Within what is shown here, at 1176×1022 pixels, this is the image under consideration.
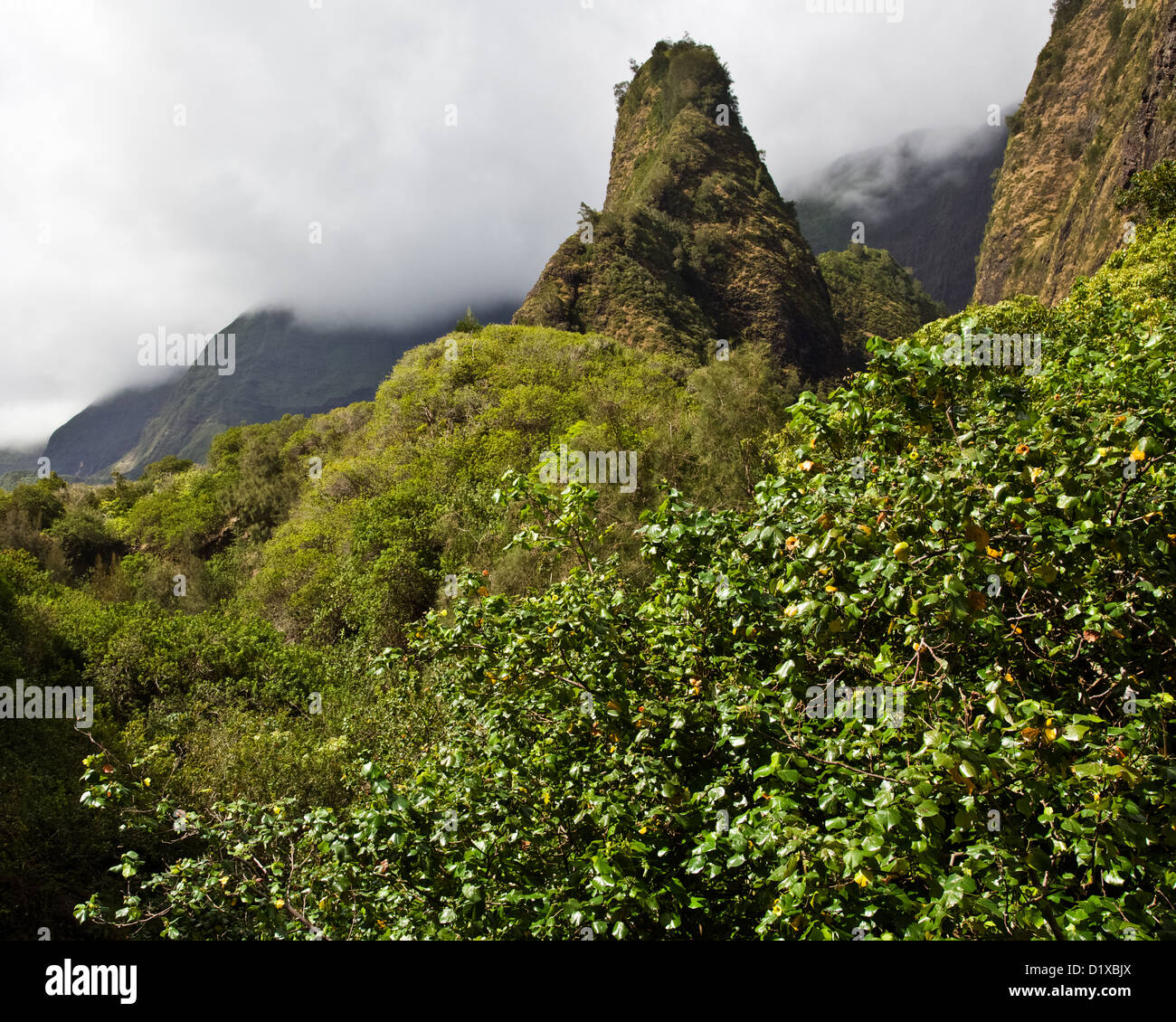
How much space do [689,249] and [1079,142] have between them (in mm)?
44254

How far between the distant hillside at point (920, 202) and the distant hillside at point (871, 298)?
2063 inches

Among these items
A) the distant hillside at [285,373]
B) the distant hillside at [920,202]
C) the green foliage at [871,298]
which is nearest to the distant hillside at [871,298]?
the green foliage at [871,298]

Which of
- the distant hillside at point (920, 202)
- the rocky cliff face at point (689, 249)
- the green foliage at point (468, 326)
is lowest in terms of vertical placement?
the green foliage at point (468, 326)

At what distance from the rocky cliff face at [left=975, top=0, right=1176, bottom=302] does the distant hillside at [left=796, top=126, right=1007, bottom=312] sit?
246 ft

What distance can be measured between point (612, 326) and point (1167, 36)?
37.4 meters

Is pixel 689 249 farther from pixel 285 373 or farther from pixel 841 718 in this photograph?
pixel 285 373

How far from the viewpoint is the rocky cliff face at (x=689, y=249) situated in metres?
54.2

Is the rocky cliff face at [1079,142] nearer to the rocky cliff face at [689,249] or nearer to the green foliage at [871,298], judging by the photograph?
the green foliage at [871,298]

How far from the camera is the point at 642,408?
81.0ft

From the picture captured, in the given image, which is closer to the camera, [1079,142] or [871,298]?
[1079,142]

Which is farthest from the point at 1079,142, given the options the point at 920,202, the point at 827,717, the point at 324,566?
the point at 920,202

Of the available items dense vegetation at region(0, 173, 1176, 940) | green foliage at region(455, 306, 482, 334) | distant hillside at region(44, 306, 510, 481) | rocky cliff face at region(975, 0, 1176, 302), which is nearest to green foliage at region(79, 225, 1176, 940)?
dense vegetation at region(0, 173, 1176, 940)

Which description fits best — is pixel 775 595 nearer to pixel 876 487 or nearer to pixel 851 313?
pixel 876 487

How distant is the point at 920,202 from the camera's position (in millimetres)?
170500
